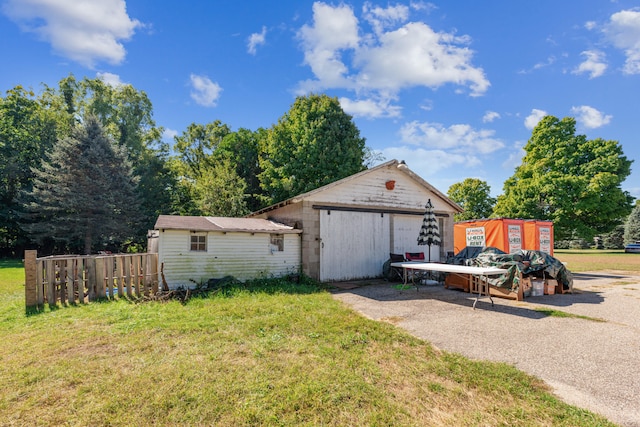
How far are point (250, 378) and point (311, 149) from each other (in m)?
21.2

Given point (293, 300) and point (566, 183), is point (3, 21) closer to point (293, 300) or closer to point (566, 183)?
point (293, 300)

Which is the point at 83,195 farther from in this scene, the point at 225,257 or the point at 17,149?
the point at 225,257

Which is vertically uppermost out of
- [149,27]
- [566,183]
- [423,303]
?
[149,27]

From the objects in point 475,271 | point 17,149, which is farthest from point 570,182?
point 17,149

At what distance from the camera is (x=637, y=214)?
44.0m

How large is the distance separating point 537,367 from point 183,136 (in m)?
36.7

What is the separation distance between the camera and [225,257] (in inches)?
400

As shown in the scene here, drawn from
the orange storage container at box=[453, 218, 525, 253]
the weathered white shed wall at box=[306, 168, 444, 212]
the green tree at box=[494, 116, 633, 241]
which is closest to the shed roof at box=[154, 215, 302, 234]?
the weathered white shed wall at box=[306, 168, 444, 212]

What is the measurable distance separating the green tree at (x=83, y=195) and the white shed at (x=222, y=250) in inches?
640

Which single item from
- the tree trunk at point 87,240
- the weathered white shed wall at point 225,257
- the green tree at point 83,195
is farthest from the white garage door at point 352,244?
the tree trunk at point 87,240

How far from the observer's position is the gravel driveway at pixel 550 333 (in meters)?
3.54

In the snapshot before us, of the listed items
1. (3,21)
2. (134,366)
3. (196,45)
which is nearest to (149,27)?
(196,45)

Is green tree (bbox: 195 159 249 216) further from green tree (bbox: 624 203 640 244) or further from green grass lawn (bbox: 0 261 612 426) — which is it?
green tree (bbox: 624 203 640 244)

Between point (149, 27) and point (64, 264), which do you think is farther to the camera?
point (149, 27)
